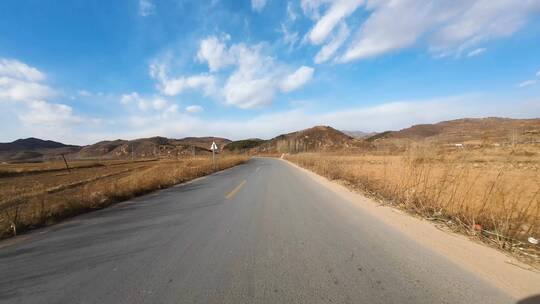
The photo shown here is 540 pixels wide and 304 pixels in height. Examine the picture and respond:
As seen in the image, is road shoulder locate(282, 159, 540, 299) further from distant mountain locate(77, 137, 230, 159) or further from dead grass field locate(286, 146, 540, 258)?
distant mountain locate(77, 137, 230, 159)

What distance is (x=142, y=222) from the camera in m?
6.29

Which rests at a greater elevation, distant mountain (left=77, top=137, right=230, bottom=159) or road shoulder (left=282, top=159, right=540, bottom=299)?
distant mountain (left=77, top=137, right=230, bottom=159)

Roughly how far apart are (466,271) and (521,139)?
23.4 feet

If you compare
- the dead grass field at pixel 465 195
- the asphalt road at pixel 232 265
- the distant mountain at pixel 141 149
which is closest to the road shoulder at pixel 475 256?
the asphalt road at pixel 232 265

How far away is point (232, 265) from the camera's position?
3.72 metres

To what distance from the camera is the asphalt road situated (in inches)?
117

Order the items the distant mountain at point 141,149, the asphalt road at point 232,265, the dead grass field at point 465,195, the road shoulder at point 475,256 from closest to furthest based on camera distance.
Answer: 1. the asphalt road at point 232,265
2. the road shoulder at point 475,256
3. the dead grass field at point 465,195
4. the distant mountain at point 141,149

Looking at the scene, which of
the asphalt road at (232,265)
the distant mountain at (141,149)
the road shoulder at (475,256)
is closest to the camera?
the asphalt road at (232,265)

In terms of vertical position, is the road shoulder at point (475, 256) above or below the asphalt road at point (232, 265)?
below

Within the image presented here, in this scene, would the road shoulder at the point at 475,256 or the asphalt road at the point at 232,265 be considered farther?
the road shoulder at the point at 475,256

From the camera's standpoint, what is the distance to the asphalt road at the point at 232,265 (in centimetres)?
298

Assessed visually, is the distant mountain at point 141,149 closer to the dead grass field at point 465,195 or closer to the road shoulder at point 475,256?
the dead grass field at point 465,195

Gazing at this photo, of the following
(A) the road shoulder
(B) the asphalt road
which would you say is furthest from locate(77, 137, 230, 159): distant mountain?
(A) the road shoulder

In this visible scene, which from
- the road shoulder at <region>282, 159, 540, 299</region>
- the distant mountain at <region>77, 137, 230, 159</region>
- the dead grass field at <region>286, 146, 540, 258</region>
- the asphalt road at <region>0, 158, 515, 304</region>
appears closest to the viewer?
the asphalt road at <region>0, 158, 515, 304</region>
